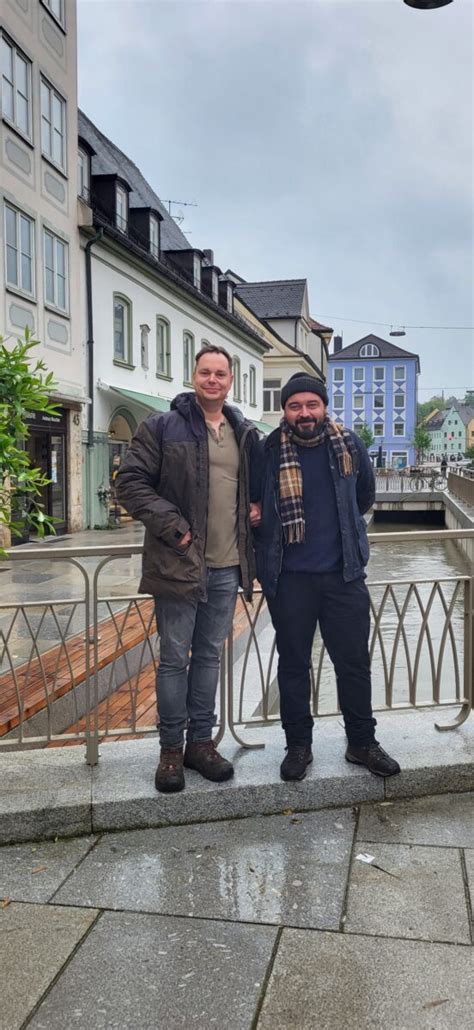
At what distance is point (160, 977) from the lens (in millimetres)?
2244

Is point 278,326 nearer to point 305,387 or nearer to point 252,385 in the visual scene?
point 252,385

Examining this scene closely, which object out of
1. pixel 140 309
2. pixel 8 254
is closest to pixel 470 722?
pixel 8 254

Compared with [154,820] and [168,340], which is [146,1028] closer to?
[154,820]

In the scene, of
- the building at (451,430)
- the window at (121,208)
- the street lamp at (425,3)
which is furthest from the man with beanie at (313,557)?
the building at (451,430)

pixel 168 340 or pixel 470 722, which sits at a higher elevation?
pixel 168 340

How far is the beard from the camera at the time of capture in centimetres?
324

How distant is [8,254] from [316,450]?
39.6 ft

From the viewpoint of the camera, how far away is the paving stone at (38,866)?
2.72 m

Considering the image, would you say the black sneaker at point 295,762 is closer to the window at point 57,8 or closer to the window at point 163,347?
the window at point 57,8

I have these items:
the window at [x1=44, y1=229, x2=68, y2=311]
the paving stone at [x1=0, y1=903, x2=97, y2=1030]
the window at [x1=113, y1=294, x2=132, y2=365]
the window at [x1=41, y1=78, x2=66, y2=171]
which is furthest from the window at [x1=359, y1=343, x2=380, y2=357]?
the paving stone at [x1=0, y1=903, x2=97, y2=1030]

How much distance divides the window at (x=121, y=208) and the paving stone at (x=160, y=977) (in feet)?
60.4

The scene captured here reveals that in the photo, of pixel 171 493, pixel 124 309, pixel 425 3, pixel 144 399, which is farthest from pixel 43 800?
pixel 124 309

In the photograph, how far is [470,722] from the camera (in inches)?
158

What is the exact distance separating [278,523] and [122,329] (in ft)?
55.1
